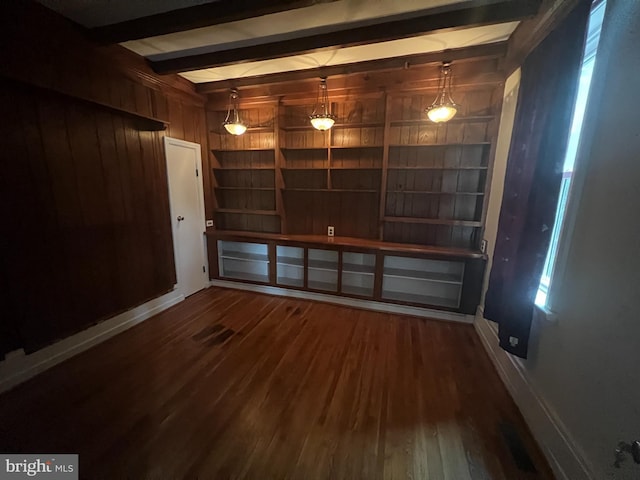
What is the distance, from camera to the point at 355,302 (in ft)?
11.0

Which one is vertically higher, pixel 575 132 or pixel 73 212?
pixel 575 132

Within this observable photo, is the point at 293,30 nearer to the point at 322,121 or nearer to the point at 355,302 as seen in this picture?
the point at 322,121

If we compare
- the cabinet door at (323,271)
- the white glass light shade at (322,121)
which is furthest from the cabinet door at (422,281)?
the white glass light shade at (322,121)

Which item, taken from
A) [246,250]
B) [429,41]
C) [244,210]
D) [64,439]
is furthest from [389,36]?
[64,439]

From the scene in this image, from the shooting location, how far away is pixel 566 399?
4.53ft

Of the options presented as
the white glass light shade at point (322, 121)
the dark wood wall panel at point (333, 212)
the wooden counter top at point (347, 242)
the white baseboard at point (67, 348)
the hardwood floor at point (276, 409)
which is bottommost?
the hardwood floor at point (276, 409)

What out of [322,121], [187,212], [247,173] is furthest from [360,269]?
[187,212]

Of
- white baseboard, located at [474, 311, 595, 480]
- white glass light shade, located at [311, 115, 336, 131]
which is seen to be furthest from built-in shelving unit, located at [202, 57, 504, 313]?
white baseboard, located at [474, 311, 595, 480]

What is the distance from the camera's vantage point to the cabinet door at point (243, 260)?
3.96m

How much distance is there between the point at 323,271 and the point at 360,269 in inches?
22.1

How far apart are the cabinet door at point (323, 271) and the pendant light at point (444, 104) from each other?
81.4 inches

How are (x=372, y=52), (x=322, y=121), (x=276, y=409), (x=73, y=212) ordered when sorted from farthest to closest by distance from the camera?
(x=322, y=121) < (x=372, y=52) < (x=73, y=212) < (x=276, y=409)

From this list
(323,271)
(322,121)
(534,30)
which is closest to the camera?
(534,30)

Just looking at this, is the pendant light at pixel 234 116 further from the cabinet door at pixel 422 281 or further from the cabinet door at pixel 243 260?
the cabinet door at pixel 422 281
